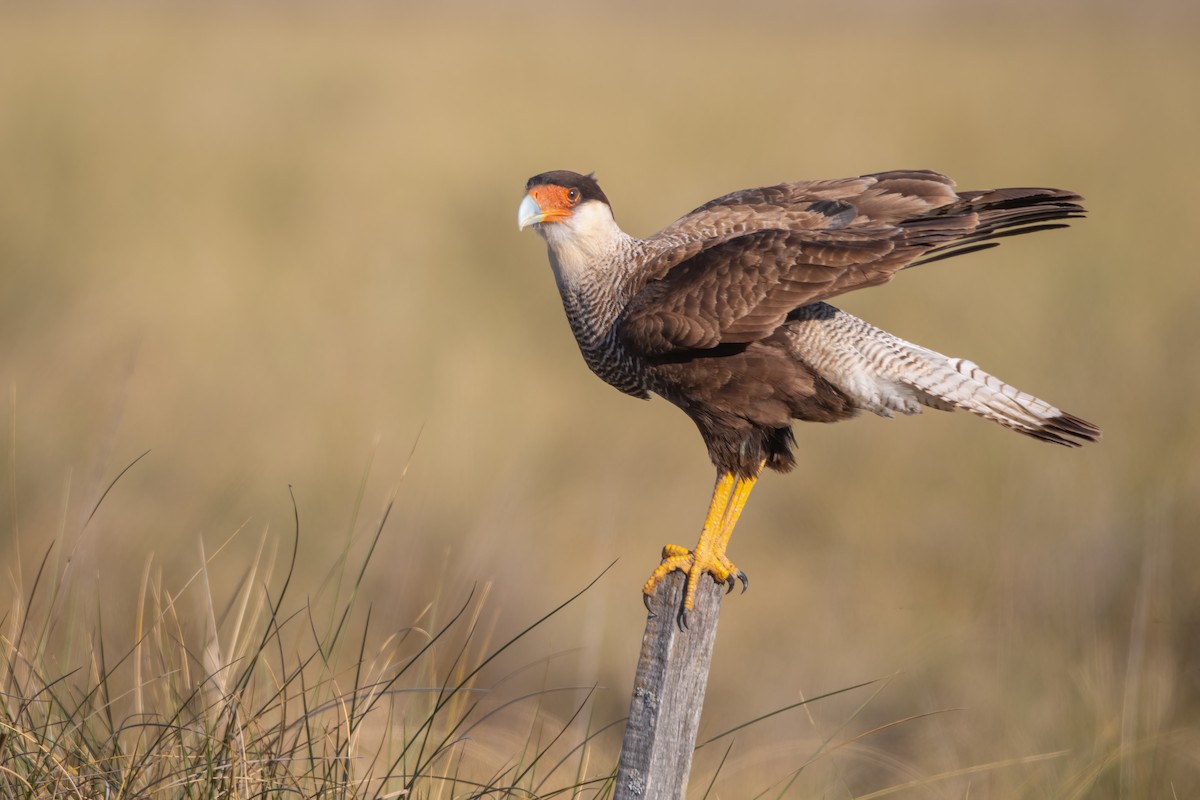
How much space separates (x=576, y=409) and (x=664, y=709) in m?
8.24

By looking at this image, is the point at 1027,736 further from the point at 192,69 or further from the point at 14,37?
the point at 14,37

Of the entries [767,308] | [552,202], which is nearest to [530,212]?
[552,202]

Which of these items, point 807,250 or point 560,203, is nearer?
point 807,250

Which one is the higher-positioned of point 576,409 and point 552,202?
point 552,202

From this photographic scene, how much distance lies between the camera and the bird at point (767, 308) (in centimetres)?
338

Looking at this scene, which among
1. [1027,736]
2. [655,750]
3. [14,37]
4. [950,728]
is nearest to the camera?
[655,750]

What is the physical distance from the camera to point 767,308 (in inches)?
137

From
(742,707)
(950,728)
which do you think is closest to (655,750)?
(950,728)

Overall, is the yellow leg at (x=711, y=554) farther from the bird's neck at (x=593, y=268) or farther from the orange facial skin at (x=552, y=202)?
the orange facial skin at (x=552, y=202)

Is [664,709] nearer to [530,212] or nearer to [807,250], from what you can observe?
[807,250]

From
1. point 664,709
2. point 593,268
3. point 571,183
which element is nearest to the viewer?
point 664,709

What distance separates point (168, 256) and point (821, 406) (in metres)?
11.0

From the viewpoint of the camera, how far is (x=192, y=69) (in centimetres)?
2205

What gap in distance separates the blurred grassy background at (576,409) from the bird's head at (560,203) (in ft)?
4.32
